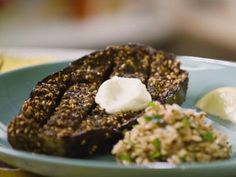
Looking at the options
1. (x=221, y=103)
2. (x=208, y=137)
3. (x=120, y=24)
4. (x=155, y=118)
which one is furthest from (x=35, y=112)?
(x=120, y=24)

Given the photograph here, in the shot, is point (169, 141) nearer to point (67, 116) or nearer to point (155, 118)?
point (155, 118)

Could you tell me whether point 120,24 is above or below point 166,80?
below

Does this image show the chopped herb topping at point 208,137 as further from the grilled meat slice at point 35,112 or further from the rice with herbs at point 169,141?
the grilled meat slice at point 35,112

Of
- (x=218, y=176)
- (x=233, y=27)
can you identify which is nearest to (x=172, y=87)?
(x=218, y=176)

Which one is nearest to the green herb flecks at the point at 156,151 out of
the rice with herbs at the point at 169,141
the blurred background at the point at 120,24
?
the rice with herbs at the point at 169,141

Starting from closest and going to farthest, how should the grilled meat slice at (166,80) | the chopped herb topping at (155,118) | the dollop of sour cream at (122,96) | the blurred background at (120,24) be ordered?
1. the chopped herb topping at (155,118)
2. the dollop of sour cream at (122,96)
3. the grilled meat slice at (166,80)
4. the blurred background at (120,24)

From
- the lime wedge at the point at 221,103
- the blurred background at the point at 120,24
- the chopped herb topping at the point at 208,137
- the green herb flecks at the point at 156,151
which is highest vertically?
the chopped herb topping at the point at 208,137

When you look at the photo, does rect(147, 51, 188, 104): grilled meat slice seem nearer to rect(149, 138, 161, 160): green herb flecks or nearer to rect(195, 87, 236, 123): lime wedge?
rect(195, 87, 236, 123): lime wedge
